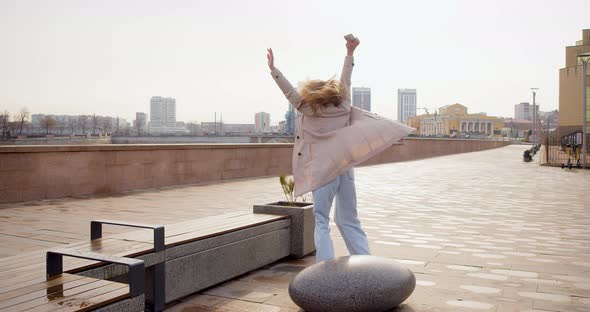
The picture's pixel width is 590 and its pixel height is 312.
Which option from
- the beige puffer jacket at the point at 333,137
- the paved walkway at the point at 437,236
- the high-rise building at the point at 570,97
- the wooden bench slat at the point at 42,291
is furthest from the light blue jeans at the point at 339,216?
the high-rise building at the point at 570,97

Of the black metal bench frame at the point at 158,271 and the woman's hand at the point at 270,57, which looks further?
the woman's hand at the point at 270,57

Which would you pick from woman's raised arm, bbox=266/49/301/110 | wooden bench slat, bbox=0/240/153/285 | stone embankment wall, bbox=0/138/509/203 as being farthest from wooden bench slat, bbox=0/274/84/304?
stone embankment wall, bbox=0/138/509/203

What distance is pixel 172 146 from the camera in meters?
13.6

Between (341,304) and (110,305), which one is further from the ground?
(110,305)

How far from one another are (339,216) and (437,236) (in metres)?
2.99

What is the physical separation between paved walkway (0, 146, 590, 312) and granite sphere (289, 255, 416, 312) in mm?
314

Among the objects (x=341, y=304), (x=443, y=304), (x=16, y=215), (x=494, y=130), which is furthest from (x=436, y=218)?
(x=494, y=130)

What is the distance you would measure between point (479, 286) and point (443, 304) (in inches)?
27.5

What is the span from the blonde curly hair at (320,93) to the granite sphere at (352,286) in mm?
1324

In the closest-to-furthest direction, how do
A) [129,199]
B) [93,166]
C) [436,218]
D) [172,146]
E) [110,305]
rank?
[110,305]
[436,218]
[129,199]
[93,166]
[172,146]

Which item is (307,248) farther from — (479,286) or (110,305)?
(110,305)

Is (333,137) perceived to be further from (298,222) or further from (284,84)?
(298,222)

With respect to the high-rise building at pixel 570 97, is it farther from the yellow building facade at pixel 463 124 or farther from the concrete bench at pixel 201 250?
the yellow building facade at pixel 463 124

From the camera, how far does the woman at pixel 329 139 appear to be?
4.59m
